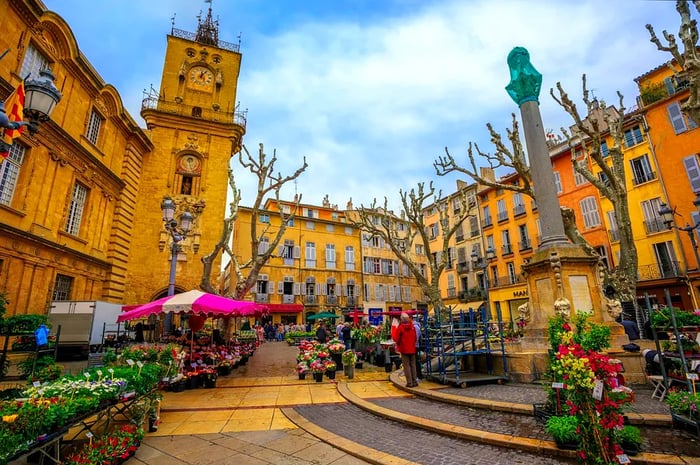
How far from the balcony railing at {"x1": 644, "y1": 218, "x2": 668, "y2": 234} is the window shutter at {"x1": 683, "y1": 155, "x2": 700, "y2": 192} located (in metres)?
2.23

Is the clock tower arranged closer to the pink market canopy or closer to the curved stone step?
the pink market canopy

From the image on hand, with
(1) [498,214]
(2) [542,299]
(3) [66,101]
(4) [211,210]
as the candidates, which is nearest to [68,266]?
(3) [66,101]

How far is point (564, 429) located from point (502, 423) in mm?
1280

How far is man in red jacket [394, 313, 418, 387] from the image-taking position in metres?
7.73

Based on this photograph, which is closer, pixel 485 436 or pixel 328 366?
pixel 485 436

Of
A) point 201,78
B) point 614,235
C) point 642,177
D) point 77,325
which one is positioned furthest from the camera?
point 201,78

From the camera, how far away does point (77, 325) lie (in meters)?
12.3

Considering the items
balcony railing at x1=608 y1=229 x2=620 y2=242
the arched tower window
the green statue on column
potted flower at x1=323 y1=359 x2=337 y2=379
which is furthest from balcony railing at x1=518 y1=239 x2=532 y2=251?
the arched tower window

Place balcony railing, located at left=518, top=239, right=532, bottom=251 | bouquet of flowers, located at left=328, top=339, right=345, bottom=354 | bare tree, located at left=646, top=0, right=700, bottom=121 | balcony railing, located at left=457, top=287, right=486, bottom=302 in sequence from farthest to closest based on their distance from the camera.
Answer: balcony railing, located at left=457, top=287, right=486, bottom=302, balcony railing, located at left=518, top=239, right=532, bottom=251, bouquet of flowers, located at left=328, top=339, right=345, bottom=354, bare tree, located at left=646, top=0, right=700, bottom=121

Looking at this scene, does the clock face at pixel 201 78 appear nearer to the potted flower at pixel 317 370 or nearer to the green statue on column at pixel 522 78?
the green statue on column at pixel 522 78

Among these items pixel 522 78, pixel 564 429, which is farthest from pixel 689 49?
pixel 564 429

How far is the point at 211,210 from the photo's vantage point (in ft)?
69.5

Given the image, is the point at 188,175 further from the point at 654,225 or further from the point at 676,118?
the point at 676,118

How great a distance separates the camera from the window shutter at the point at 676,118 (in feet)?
64.2
